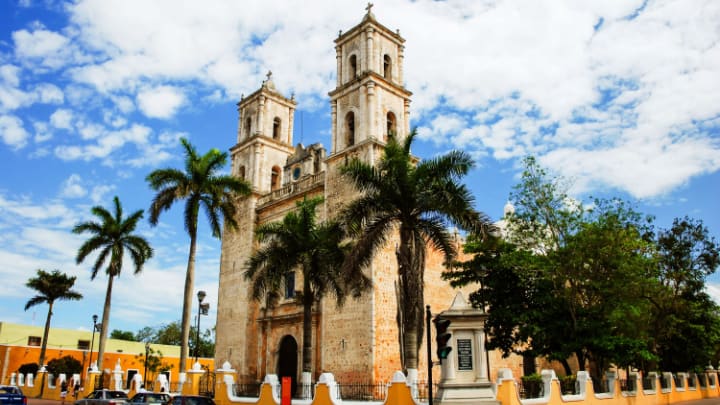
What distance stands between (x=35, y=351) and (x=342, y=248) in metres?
30.2

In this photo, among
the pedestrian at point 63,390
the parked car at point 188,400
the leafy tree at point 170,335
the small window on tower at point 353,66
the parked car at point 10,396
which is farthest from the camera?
the leafy tree at point 170,335

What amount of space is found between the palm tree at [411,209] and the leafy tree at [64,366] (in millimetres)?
28123

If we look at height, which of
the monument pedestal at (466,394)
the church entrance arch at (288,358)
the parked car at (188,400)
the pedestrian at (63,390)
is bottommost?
the pedestrian at (63,390)

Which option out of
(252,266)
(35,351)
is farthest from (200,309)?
(35,351)

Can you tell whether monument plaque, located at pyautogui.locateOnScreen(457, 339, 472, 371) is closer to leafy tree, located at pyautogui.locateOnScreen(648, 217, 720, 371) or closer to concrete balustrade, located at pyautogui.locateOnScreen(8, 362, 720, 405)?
concrete balustrade, located at pyautogui.locateOnScreen(8, 362, 720, 405)

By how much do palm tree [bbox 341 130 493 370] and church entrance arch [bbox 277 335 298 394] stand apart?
10.9 m

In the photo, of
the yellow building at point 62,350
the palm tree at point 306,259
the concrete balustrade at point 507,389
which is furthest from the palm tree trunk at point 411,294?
the yellow building at point 62,350

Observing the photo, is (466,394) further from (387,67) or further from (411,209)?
(387,67)

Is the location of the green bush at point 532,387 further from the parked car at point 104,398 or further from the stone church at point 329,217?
the parked car at point 104,398

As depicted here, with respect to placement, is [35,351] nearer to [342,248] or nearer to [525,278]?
[342,248]

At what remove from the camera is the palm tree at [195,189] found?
21.0 meters

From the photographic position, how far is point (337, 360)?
21.8m

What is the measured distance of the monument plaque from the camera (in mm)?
12141

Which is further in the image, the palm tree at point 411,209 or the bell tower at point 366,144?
the bell tower at point 366,144
